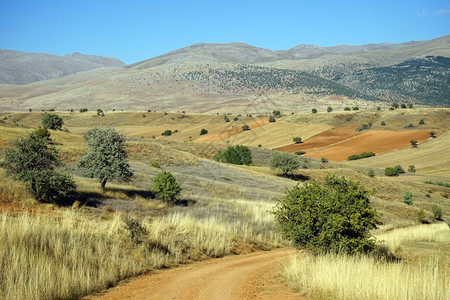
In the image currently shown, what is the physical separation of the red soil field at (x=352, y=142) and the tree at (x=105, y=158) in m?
71.3

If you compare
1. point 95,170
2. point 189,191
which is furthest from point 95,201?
point 189,191

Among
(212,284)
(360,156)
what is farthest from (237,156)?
(212,284)

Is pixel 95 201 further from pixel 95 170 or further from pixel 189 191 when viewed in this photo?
pixel 189 191

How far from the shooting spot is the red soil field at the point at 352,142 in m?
96.3

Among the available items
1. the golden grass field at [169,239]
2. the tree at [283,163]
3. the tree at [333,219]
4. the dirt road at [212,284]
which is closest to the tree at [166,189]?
the golden grass field at [169,239]

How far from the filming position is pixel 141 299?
8492 millimetres

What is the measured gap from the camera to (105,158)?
88.9ft

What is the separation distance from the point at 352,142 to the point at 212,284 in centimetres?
10209

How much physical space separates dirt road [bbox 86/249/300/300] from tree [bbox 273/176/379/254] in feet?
4.91

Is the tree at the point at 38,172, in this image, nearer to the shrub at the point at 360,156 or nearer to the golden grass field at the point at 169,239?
the golden grass field at the point at 169,239

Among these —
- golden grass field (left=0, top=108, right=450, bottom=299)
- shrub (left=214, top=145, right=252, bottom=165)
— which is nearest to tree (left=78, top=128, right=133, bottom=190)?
golden grass field (left=0, top=108, right=450, bottom=299)

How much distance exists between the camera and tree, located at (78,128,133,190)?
2641 centimetres

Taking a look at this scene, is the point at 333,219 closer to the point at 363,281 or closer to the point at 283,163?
the point at 363,281

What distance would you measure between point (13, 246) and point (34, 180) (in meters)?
11.9
